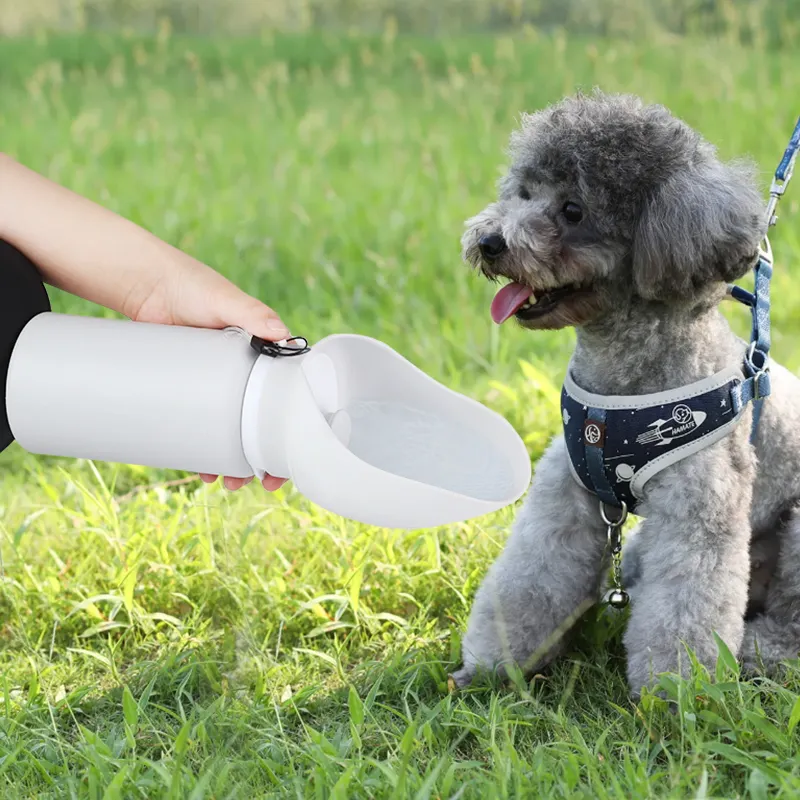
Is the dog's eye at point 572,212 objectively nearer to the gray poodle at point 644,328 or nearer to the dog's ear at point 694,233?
the gray poodle at point 644,328

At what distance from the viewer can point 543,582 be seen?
8.16ft

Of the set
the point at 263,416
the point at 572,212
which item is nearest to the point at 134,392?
the point at 263,416

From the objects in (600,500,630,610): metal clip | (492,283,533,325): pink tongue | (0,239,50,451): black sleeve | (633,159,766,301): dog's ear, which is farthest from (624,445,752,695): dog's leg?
(0,239,50,451): black sleeve

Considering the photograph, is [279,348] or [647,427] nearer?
[279,348]

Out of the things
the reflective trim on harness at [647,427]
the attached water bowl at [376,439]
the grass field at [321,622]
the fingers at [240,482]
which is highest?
the attached water bowl at [376,439]

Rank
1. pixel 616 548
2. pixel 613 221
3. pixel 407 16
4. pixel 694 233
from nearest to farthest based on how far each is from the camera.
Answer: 1. pixel 694 233
2. pixel 613 221
3. pixel 616 548
4. pixel 407 16

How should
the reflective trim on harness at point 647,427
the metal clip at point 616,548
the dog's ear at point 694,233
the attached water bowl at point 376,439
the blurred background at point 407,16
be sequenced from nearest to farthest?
the attached water bowl at point 376,439 < the dog's ear at point 694,233 < the reflective trim on harness at point 647,427 < the metal clip at point 616,548 < the blurred background at point 407,16

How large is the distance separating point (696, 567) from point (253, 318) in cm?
106

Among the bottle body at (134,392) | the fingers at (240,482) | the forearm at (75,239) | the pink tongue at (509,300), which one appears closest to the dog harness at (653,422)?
the pink tongue at (509,300)

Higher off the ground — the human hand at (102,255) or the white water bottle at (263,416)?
the human hand at (102,255)

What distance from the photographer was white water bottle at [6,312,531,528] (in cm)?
188

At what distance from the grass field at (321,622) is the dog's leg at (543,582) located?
5cm

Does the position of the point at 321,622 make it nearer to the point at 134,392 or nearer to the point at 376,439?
the point at 376,439

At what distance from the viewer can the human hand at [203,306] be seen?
2.07 m
